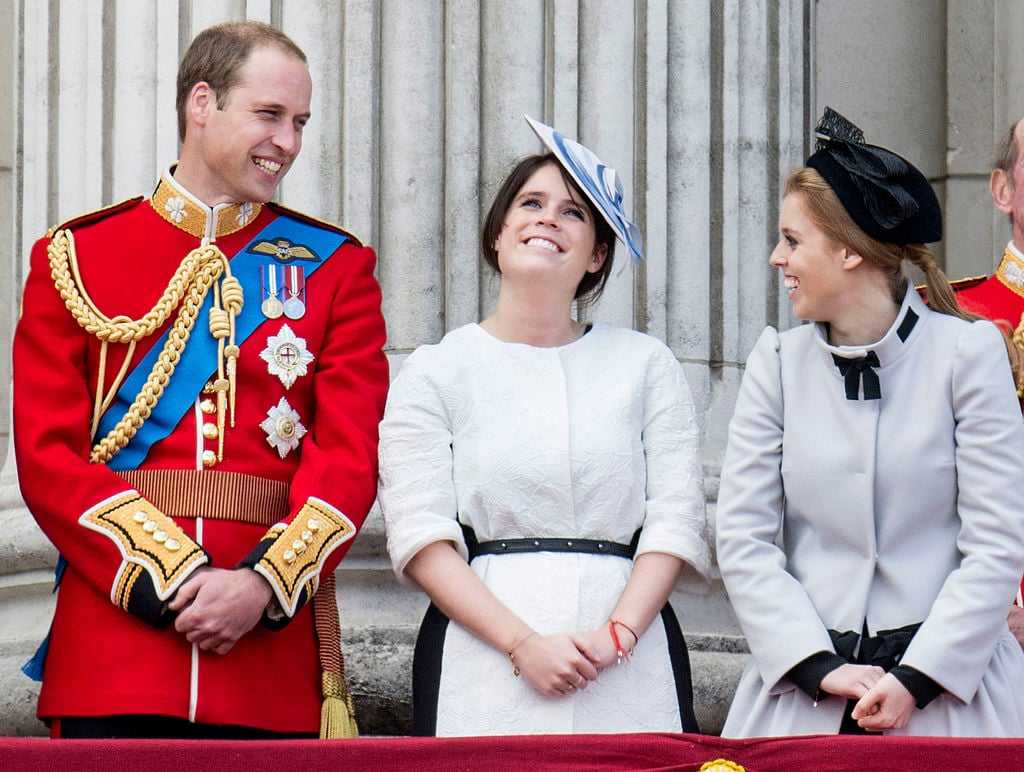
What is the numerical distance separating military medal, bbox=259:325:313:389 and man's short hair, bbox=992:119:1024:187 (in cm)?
164

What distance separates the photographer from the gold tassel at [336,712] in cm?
353

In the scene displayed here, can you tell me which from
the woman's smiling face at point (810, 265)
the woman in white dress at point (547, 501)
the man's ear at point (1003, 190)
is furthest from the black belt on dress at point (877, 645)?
the man's ear at point (1003, 190)

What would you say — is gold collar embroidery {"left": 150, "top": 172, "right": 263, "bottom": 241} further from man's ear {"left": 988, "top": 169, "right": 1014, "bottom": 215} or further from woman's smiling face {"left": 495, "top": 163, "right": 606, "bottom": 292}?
man's ear {"left": 988, "top": 169, "right": 1014, "bottom": 215}

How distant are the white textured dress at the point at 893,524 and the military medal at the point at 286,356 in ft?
2.69

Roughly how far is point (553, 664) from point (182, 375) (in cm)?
87

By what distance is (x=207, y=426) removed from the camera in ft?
11.7

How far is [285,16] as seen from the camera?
4.80 m

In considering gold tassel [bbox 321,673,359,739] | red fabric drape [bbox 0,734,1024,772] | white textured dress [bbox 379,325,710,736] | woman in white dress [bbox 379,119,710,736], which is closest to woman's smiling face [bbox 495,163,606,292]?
woman in white dress [bbox 379,119,710,736]

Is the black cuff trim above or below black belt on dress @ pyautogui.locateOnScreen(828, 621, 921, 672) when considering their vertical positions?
below

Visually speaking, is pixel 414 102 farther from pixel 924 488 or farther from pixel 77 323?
pixel 924 488

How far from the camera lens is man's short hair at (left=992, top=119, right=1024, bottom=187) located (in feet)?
14.0

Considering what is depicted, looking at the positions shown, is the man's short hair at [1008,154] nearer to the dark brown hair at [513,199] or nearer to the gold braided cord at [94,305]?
the dark brown hair at [513,199]

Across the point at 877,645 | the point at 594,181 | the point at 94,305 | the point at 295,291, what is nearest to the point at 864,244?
the point at 594,181

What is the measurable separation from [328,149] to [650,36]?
868 mm
